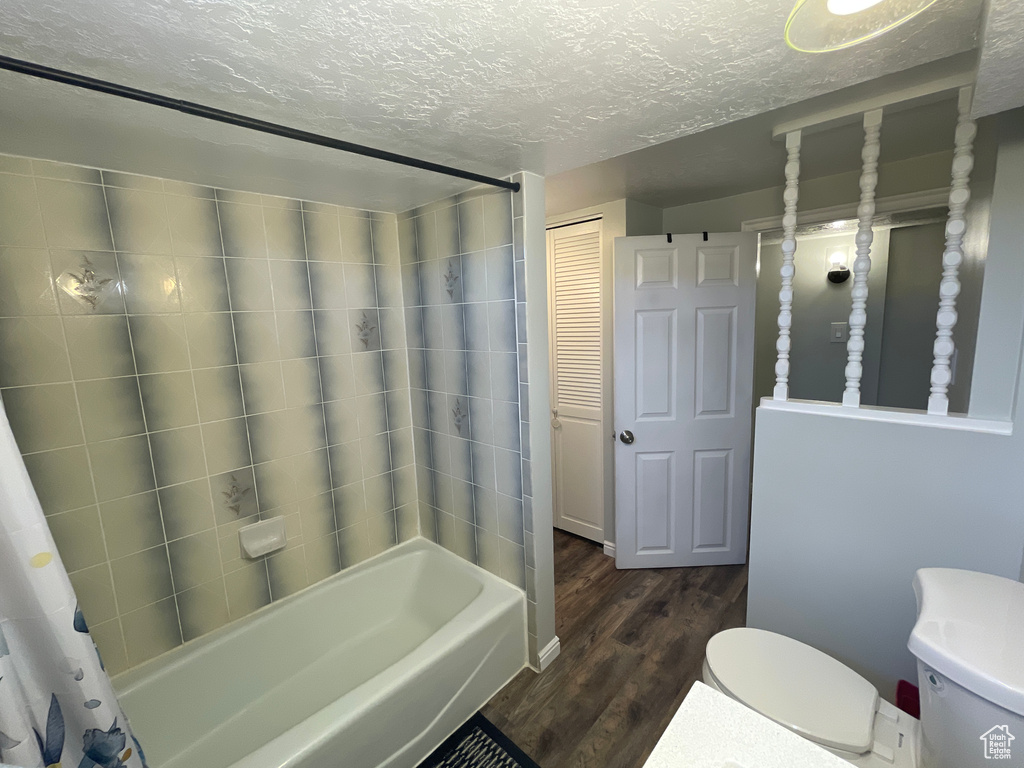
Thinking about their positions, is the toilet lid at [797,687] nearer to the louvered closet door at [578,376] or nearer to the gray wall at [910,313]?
the louvered closet door at [578,376]

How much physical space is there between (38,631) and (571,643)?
1815mm

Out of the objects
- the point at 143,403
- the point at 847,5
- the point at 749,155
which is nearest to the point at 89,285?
the point at 143,403

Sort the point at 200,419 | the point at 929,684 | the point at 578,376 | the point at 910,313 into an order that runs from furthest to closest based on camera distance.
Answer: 1. the point at 910,313
2. the point at 578,376
3. the point at 200,419
4. the point at 929,684

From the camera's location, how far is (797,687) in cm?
115

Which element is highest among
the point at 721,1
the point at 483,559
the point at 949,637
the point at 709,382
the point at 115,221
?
the point at 721,1

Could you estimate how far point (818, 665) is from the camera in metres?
1.21

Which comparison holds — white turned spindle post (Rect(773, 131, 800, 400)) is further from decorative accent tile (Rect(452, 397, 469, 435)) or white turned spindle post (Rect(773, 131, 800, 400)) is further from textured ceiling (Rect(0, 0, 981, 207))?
decorative accent tile (Rect(452, 397, 469, 435))

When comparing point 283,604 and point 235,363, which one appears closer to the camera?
point 235,363

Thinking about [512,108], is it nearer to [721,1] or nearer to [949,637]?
[721,1]

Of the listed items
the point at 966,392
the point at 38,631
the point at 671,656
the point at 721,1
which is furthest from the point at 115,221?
the point at 966,392

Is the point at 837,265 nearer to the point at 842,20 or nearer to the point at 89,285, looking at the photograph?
the point at 842,20

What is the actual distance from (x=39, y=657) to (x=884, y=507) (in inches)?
83.9

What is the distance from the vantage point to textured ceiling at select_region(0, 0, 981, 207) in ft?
2.33

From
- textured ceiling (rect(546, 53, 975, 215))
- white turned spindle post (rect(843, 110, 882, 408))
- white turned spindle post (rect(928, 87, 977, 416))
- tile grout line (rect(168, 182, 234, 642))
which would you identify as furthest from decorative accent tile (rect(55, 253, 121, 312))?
white turned spindle post (rect(928, 87, 977, 416))
